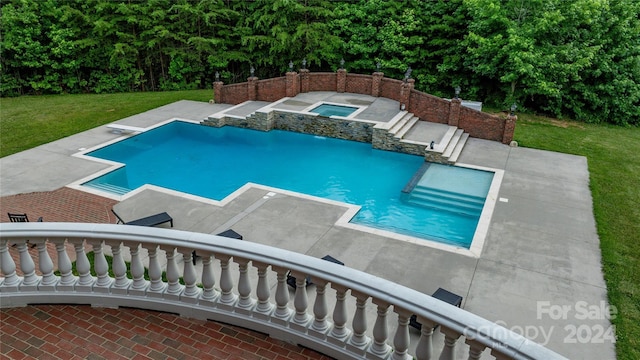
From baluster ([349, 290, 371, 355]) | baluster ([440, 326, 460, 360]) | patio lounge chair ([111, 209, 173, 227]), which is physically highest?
baluster ([440, 326, 460, 360])

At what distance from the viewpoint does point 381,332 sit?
3.69 meters

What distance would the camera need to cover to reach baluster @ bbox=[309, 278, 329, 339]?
3897 mm

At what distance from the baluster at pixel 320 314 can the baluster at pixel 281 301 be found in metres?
0.28

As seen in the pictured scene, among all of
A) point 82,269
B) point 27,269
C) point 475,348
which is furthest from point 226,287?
point 475,348

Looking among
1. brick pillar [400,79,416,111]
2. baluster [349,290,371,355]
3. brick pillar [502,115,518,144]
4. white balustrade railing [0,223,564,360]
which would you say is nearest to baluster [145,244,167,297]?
white balustrade railing [0,223,564,360]

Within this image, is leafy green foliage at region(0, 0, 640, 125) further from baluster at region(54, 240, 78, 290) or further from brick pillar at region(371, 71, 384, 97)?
baluster at region(54, 240, 78, 290)

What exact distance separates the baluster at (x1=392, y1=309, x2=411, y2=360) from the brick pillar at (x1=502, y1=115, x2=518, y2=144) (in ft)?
48.7

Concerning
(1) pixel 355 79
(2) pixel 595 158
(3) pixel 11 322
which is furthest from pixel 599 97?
(3) pixel 11 322

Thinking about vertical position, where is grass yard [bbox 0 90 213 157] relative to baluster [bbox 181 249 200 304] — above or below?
below

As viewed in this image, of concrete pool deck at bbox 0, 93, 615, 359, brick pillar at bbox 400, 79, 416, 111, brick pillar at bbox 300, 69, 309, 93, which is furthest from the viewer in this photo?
brick pillar at bbox 300, 69, 309, 93

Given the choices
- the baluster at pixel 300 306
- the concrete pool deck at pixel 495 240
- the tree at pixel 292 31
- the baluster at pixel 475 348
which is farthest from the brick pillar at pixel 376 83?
the baluster at pixel 475 348

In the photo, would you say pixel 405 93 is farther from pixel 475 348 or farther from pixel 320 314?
pixel 475 348

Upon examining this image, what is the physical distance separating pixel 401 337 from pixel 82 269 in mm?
3180

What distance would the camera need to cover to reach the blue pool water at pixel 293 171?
1179 cm
